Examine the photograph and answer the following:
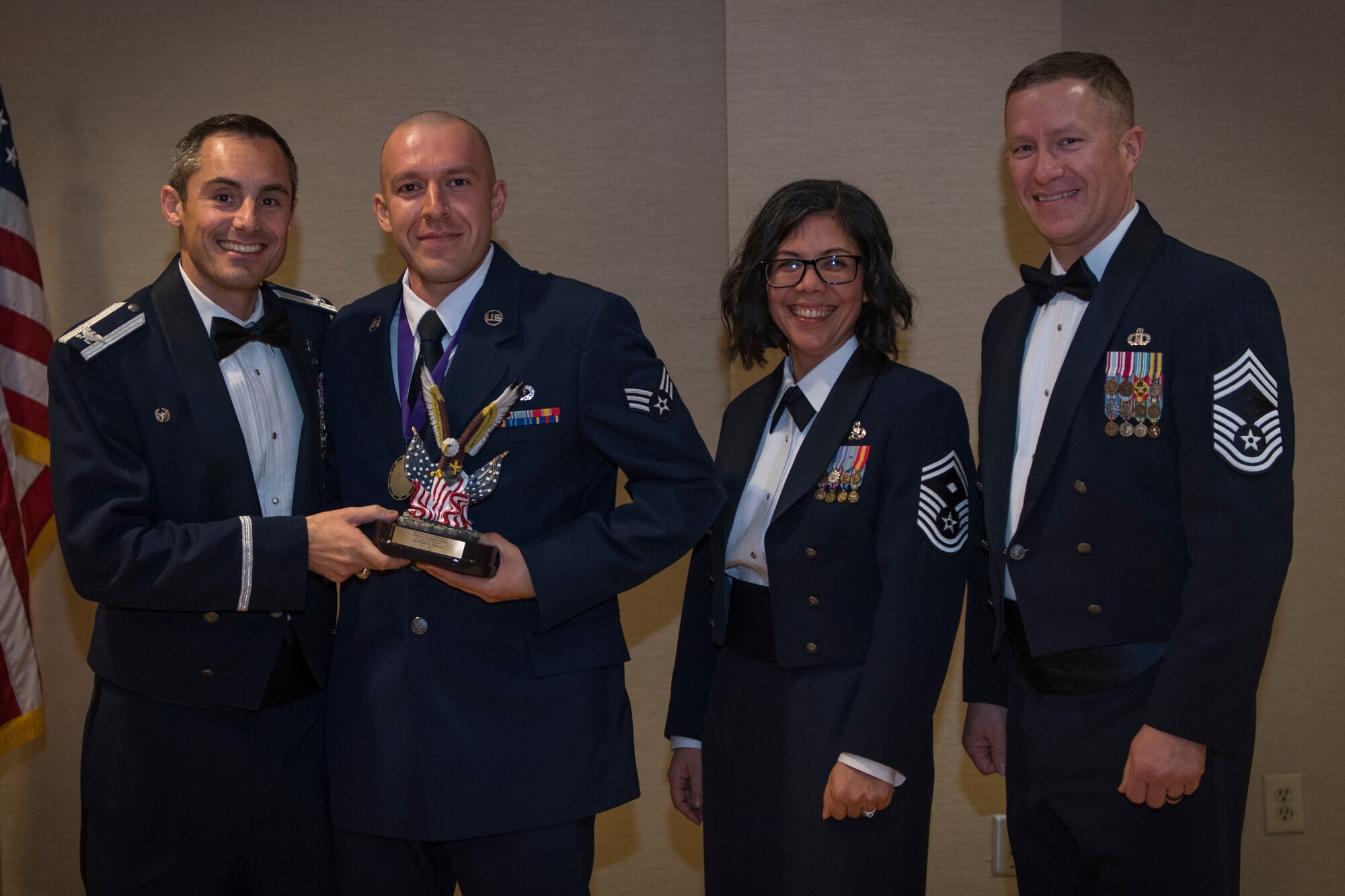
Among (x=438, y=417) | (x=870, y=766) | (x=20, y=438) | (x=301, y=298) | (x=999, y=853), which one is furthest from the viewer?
(x=999, y=853)

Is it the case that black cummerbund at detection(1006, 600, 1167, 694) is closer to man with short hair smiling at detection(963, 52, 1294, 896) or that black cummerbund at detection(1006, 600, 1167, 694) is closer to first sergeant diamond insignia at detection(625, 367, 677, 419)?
man with short hair smiling at detection(963, 52, 1294, 896)

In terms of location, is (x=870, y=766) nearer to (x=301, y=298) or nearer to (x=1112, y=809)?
(x=1112, y=809)

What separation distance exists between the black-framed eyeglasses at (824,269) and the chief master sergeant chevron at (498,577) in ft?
1.19

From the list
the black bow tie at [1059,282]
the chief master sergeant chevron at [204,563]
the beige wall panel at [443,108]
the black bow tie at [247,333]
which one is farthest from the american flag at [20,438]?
the black bow tie at [1059,282]

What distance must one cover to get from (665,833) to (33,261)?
2.46 metres

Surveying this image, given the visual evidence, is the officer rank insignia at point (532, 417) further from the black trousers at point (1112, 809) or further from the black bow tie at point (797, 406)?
Answer: the black trousers at point (1112, 809)

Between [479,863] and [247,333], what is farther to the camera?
[247,333]

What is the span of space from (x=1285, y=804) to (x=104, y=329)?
131 inches

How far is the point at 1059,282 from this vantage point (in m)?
1.98

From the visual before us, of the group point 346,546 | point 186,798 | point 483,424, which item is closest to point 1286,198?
point 483,424

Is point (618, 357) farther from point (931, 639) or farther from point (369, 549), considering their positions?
point (931, 639)

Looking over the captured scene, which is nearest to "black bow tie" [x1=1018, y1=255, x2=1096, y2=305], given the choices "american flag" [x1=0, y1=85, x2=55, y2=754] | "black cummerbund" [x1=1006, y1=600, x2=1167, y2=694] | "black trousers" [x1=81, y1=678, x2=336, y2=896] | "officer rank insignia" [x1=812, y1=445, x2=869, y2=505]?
"officer rank insignia" [x1=812, y1=445, x2=869, y2=505]

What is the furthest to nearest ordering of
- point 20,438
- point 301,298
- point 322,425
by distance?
point 20,438, point 301,298, point 322,425

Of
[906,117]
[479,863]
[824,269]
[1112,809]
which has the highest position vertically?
[906,117]
